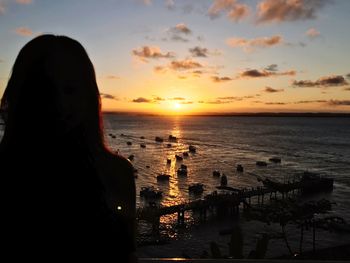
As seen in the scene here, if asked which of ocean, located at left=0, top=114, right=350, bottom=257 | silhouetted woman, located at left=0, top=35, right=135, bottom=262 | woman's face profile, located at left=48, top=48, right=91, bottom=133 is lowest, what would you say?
ocean, located at left=0, top=114, right=350, bottom=257

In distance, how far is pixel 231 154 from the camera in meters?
102

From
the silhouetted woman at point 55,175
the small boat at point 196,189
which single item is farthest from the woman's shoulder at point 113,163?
the small boat at point 196,189

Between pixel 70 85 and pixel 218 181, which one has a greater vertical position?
pixel 70 85

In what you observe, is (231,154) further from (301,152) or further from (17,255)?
(17,255)

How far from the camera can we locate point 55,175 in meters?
1.71

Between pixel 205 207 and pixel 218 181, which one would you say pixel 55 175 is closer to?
pixel 205 207

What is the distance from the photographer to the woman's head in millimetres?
1750

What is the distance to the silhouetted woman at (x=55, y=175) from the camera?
169cm

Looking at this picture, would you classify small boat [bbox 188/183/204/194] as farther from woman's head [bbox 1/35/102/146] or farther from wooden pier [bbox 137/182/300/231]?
woman's head [bbox 1/35/102/146]

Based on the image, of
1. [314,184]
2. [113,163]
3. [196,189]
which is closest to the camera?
[113,163]

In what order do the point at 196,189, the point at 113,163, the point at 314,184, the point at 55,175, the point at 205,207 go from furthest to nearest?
the point at 314,184 < the point at 196,189 < the point at 205,207 < the point at 113,163 < the point at 55,175

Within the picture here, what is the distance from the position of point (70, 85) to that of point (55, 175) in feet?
1.62

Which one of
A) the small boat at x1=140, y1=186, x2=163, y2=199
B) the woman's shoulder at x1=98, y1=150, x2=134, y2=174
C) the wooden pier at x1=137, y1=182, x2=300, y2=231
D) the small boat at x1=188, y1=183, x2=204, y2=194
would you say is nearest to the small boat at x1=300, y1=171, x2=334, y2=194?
the wooden pier at x1=137, y1=182, x2=300, y2=231

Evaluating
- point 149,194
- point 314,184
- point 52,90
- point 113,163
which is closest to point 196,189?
point 149,194
